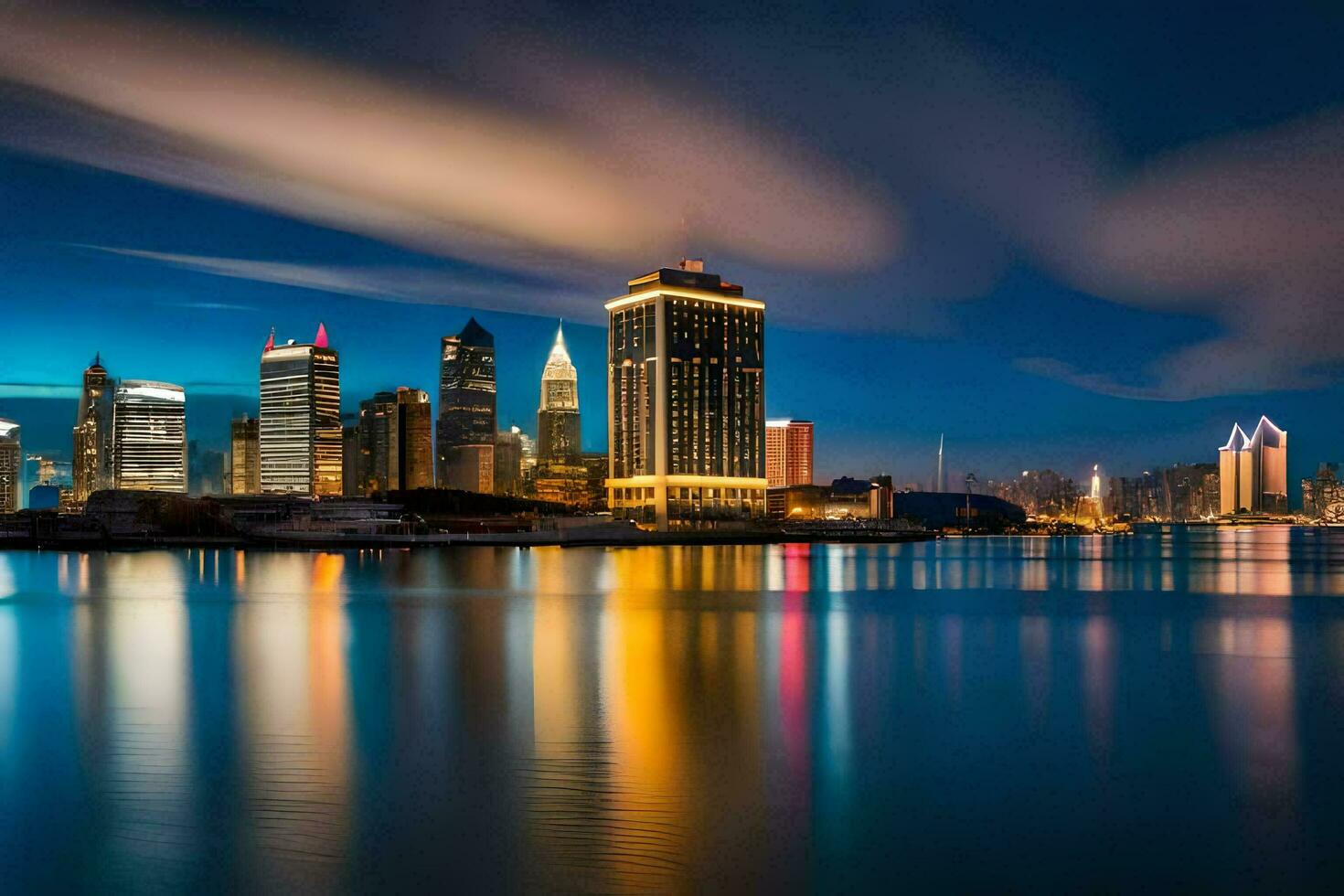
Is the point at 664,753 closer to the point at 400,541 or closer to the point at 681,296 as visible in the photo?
the point at 400,541

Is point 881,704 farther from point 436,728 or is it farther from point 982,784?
point 436,728

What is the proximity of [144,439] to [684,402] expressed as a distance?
4098 inches

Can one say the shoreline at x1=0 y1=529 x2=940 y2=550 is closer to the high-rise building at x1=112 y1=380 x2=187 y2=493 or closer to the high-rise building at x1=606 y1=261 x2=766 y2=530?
the high-rise building at x1=606 y1=261 x2=766 y2=530

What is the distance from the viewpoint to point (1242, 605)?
40.5m

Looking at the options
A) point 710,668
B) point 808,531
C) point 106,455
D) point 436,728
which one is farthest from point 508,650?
point 106,455

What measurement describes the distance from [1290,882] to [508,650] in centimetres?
1754

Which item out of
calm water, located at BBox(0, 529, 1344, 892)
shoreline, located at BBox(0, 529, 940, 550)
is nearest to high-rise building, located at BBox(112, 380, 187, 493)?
shoreline, located at BBox(0, 529, 940, 550)

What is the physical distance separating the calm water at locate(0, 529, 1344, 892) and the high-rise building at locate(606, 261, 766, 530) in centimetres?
11693

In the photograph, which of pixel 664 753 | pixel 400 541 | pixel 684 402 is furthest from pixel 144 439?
pixel 664 753

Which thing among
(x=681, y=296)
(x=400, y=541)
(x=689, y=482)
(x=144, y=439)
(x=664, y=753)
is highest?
(x=681, y=296)

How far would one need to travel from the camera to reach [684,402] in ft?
503

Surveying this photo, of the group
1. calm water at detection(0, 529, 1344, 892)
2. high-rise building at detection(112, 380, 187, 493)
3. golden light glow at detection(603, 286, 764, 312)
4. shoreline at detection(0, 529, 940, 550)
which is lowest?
shoreline at detection(0, 529, 940, 550)

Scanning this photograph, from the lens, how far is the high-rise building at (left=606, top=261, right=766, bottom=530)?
150 meters

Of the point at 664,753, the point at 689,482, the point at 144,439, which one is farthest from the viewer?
the point at 144,439
